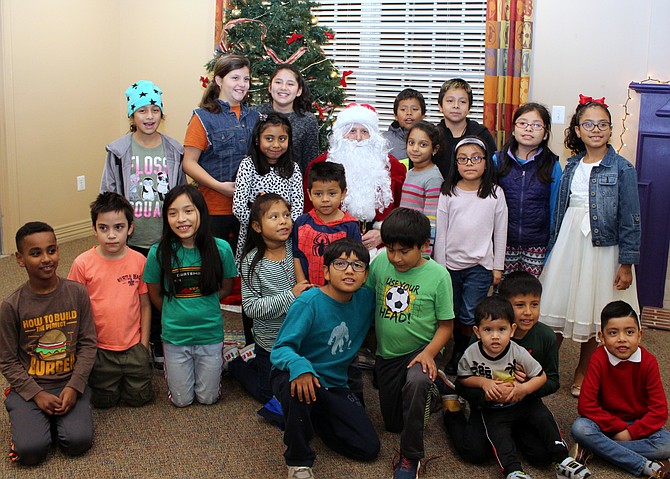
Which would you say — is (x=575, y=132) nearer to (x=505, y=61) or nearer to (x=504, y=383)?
(x=504, y=383)

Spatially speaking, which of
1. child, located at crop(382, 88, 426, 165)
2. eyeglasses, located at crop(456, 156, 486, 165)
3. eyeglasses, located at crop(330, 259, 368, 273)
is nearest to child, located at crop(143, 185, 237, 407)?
eyeglasses, located at crop(330, 259, 368, 273)

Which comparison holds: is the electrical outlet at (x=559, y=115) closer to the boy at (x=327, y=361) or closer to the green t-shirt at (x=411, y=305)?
the green t-shirt at (x=411, y=305)

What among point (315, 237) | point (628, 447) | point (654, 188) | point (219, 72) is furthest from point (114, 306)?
point (654, 188)

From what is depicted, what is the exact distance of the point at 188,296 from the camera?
3.14 metres

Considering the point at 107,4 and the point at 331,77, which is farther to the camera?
the point at 107,4

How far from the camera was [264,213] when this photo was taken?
10.3ft

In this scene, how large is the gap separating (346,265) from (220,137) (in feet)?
4.48

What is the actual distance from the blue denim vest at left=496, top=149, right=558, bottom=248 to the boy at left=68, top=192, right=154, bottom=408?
1.76 metres

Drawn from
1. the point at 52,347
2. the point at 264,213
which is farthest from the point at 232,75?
the point at 52,347

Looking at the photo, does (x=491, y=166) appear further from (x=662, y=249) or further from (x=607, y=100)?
(x=607, y=100)

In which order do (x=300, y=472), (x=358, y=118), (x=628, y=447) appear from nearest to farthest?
(x=300, y=472), (x=628, y=447), (x=358, y=118)

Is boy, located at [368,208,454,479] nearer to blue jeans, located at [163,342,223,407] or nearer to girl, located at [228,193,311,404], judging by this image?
girl, located at [228,193,311,404]

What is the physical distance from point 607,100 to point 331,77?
2160 mm

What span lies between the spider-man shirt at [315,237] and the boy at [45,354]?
94cm
